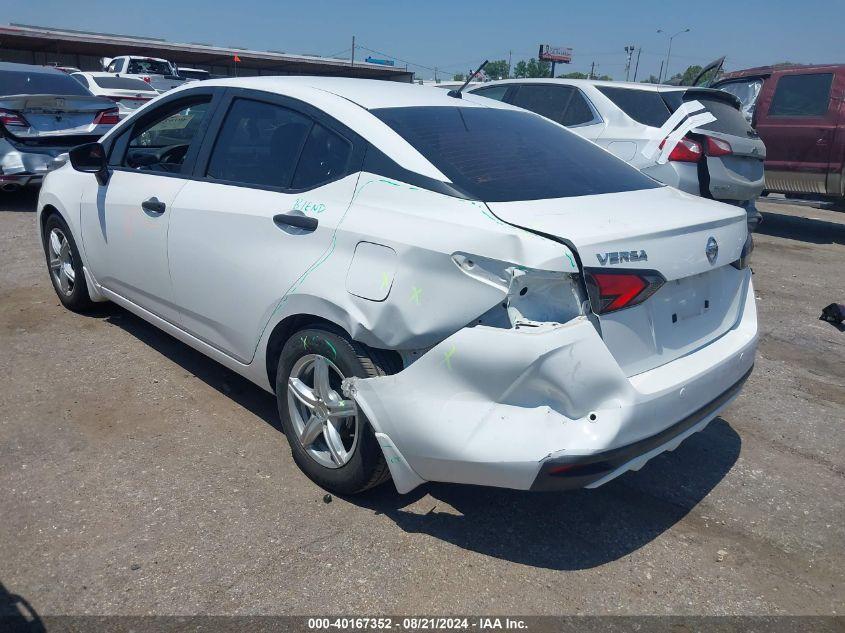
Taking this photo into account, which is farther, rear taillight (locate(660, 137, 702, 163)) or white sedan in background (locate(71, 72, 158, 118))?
white sedan in background (locate(71, 72, 158, 118))

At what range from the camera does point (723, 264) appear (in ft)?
9.89

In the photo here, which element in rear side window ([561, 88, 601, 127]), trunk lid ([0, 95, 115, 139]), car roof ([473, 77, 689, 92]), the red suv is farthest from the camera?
the red suv

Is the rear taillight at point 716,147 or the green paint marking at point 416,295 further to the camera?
the rear taillight at point 716,147

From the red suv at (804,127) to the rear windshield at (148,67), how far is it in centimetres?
2028

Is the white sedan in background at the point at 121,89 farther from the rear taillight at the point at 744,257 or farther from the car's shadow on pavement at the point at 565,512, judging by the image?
the rear taillight at the point at 744,257

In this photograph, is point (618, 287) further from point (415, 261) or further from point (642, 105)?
point (642, 105)

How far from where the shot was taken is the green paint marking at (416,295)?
2.56 m

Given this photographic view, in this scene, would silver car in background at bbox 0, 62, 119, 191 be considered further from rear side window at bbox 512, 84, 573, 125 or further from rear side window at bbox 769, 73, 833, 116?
rear side window at bbox 769, 73, 833, 116

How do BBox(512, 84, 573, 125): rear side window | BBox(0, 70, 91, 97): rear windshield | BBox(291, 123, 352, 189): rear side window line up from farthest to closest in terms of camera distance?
1. BBox(0, 70, 91, 97): rear windshield
2. BBox(512, 84, 573, 125): rear side window
3. BBox(291, 123, 352, 189): rear side window

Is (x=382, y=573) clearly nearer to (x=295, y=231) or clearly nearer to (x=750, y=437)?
(x=295, y=231)

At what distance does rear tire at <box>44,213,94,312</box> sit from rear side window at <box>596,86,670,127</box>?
18.1 ft

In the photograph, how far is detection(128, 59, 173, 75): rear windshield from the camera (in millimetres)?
24000

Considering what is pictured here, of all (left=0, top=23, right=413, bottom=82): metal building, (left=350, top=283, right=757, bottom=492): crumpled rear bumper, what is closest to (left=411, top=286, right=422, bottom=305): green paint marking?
(left=350, top=283, right=757, bottom=492): crumpled rear bumper

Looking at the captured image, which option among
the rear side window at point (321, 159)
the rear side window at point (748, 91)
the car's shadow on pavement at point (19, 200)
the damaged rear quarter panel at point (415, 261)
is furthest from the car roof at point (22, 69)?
the rear side window at point (748, 91)
